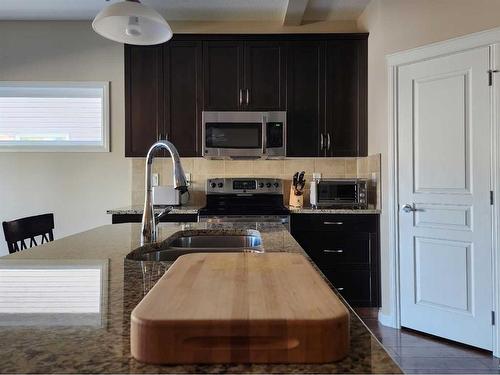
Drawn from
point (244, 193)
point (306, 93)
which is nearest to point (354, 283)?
point (244, 193)

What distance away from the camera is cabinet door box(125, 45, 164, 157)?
342 centimetres

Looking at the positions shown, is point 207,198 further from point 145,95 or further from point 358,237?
point 358,237

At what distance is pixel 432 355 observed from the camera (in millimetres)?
2426

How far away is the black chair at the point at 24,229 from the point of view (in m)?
1.73

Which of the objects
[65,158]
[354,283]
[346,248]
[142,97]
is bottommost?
[354,283]

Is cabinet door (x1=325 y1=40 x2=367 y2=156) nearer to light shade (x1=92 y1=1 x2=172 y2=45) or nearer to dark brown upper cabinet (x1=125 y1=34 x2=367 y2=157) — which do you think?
dark brown upper cabinet (x1=125 y1=34 x2=367 y2=157)

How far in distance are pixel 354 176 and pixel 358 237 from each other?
79cm

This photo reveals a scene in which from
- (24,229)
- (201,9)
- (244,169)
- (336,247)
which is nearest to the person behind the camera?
(24,229)

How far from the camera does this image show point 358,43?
135 inches

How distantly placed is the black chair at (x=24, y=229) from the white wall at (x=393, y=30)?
2.50 m

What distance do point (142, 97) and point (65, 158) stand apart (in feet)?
3.47

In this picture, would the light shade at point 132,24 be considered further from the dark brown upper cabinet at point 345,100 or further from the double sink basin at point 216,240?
the dark brown upper cabinet at point 345,100

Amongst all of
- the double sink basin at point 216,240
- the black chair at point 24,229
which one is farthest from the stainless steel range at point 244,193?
the double sink basin at point 216,240

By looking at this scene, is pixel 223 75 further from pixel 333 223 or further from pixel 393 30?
pixel 333 223
